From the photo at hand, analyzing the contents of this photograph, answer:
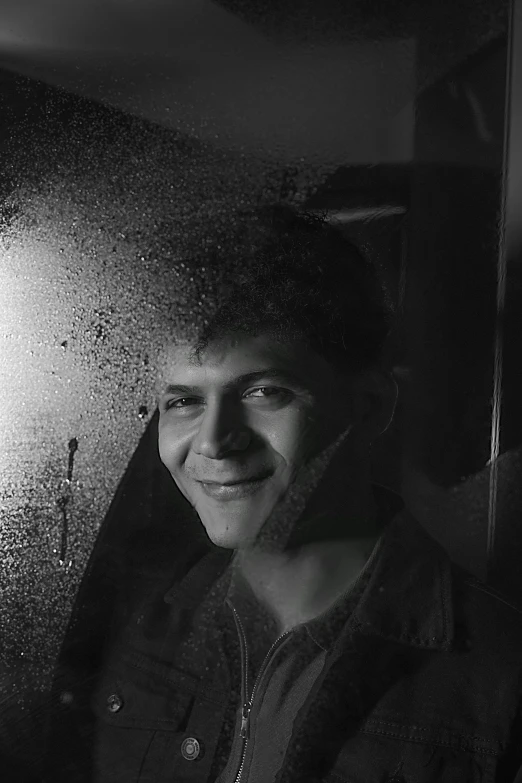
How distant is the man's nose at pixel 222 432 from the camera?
543 mm

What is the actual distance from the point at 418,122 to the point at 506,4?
10 centimetres

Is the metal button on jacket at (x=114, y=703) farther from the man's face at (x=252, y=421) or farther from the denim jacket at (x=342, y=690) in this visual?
the man's face at (x=252, y=421)

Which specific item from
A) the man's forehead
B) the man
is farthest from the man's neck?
the man's forehead

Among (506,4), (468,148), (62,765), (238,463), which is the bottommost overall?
(62,765)

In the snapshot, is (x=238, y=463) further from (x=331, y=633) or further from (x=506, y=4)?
(x=506, y=4)

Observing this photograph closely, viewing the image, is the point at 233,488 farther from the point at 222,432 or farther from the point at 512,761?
the point at 512,761

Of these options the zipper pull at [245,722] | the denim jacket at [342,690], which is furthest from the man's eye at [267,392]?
the zipper pull at [245,722]

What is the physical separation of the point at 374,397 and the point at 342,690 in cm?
19

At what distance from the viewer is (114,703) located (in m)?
0.59

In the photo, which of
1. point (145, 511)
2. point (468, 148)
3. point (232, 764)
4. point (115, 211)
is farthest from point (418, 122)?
point (232, 764)

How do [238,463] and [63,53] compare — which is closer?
[238,463]

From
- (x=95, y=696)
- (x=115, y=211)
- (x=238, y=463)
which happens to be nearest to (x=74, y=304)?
(x=115, y=211)

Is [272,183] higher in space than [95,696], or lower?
higher

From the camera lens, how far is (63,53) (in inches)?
25.6
